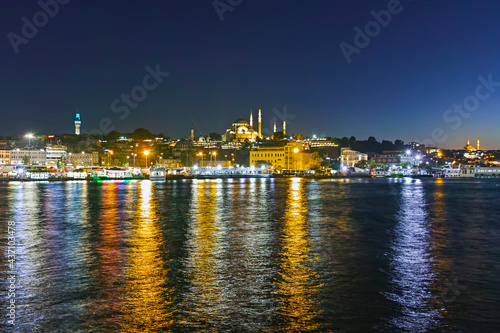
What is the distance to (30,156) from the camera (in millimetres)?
133375

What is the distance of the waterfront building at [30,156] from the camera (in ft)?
427

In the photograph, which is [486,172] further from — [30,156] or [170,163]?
[30,156]

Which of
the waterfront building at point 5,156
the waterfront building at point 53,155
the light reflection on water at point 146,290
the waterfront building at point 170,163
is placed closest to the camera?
the light reflection on water at point 146,290

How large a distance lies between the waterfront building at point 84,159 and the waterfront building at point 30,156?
11.8 metres

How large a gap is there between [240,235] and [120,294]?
9957 millimetres

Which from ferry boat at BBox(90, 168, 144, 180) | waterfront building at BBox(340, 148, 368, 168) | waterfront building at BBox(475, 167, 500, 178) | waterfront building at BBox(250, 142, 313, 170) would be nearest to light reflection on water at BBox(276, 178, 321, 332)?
ferry boat at BBox(90, 168, 144, 180)

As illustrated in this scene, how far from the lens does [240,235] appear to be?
20.2 meters

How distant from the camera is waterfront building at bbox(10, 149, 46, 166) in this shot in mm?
130125

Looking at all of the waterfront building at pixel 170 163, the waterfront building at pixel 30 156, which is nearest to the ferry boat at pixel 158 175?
the waterfront building at pixel 170 163

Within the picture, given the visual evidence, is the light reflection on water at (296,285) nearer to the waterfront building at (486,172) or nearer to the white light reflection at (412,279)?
the white light reflection at (412,279)

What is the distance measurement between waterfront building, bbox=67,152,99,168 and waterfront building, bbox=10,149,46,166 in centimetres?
1184

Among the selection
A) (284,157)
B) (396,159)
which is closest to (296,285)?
(284,157)

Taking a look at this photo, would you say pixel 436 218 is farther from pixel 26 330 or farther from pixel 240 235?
pixel 26 330

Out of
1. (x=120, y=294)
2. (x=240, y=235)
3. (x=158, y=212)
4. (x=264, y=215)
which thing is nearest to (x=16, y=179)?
(x=158, y=212)
